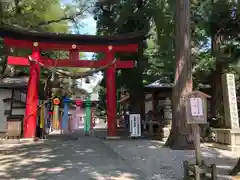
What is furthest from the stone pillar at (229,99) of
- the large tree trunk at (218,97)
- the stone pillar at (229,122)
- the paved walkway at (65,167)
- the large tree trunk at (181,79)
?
the paved walkway at (65,167)

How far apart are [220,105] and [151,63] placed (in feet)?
22.5

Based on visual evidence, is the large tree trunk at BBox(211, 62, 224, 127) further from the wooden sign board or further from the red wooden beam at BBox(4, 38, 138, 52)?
the wooden sign board

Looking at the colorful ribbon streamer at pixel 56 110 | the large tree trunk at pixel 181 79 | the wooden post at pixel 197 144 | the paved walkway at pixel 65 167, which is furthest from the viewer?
the colorful ribbon streamer at pixel 56 110

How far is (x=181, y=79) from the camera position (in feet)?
31.4

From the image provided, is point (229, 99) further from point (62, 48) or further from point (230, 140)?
point (62, 48)

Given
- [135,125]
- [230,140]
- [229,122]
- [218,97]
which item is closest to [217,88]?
[218,97]

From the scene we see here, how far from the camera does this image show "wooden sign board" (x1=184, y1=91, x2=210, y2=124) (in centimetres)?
513

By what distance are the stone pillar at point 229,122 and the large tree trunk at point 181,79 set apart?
1.41m

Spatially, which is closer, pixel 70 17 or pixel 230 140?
pixel 230 140

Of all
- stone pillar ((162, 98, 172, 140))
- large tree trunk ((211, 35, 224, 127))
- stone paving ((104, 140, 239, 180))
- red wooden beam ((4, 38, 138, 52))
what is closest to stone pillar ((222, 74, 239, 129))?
stone paving ((104, 140, 239, 180))

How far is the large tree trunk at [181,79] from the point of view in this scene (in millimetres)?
9539

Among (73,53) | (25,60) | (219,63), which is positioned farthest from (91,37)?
(219,63)

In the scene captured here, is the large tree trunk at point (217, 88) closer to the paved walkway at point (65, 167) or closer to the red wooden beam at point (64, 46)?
the red wooden beam at point (64, 46)

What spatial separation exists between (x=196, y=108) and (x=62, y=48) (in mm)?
10770
